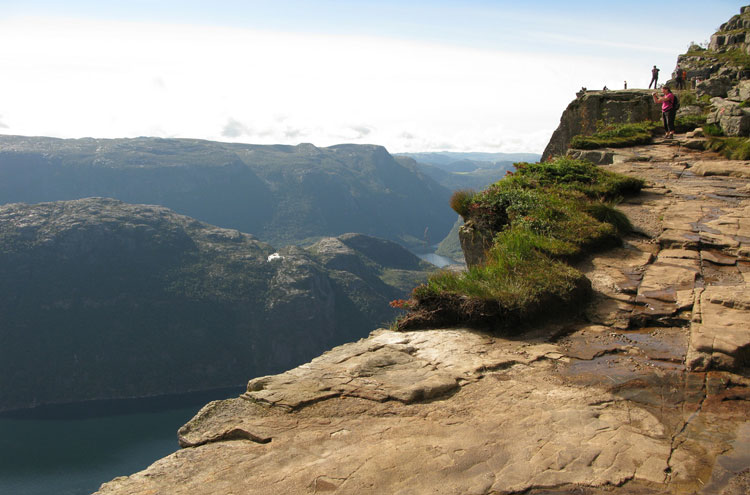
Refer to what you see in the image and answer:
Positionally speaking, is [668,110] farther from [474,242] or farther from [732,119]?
[474,242]

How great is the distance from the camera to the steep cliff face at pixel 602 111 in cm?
2678

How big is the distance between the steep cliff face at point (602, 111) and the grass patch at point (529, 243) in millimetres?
12893

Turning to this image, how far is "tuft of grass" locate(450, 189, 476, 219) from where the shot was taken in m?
13.6

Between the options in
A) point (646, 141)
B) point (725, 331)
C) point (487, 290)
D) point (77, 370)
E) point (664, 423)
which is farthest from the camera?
point (77, 370)

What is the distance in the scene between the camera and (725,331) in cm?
659

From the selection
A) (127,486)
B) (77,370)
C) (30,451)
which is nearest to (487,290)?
(127,486)

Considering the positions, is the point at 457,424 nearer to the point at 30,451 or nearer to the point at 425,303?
the point at 425,303

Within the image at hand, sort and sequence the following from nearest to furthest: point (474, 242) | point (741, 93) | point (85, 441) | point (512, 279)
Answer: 1. point (512, 279)
2. point (474, 242)
3. point (741, 93)
4. point (85, 441)

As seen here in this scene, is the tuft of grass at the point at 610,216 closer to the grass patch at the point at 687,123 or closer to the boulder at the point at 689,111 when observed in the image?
the grass patch at the point at 687,123

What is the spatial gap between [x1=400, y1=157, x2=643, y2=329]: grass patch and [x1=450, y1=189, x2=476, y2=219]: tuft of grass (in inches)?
6.7

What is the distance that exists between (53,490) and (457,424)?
15915 cm

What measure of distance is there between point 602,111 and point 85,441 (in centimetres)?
17068

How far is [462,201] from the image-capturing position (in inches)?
540

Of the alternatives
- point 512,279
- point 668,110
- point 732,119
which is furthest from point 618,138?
point 512,279
